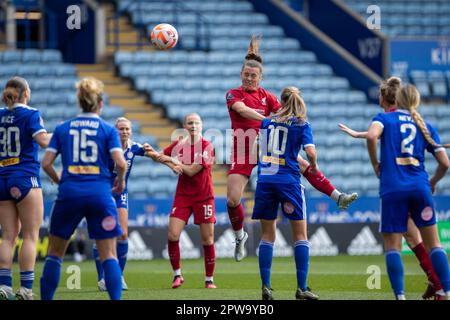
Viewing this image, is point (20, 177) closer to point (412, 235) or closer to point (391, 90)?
point (391, 90)

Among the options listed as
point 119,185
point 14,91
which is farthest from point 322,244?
point 119,185

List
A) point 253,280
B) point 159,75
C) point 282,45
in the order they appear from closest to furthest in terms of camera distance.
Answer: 1. point 253,280
2. point 159,75
3. point 282,45

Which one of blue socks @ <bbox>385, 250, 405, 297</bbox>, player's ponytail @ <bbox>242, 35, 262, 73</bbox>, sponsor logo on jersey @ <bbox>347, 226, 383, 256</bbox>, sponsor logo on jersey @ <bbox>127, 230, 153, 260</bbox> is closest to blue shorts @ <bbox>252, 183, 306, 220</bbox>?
blue socks @ <bbox>385, 250, 405, 297</bbox>

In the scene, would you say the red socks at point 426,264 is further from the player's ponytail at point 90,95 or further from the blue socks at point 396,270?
the player's ponytail at point 90,95

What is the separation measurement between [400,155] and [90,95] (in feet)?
9.75

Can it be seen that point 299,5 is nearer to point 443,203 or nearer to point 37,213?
point 443,203

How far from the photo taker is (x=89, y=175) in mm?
9172

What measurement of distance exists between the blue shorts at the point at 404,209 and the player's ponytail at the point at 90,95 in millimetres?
2838

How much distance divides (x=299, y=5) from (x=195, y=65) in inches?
178

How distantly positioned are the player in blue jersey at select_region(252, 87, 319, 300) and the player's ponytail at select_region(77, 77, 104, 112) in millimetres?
2258

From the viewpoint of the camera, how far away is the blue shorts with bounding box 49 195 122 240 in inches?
360

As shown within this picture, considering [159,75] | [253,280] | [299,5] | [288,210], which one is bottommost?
[253,280]
